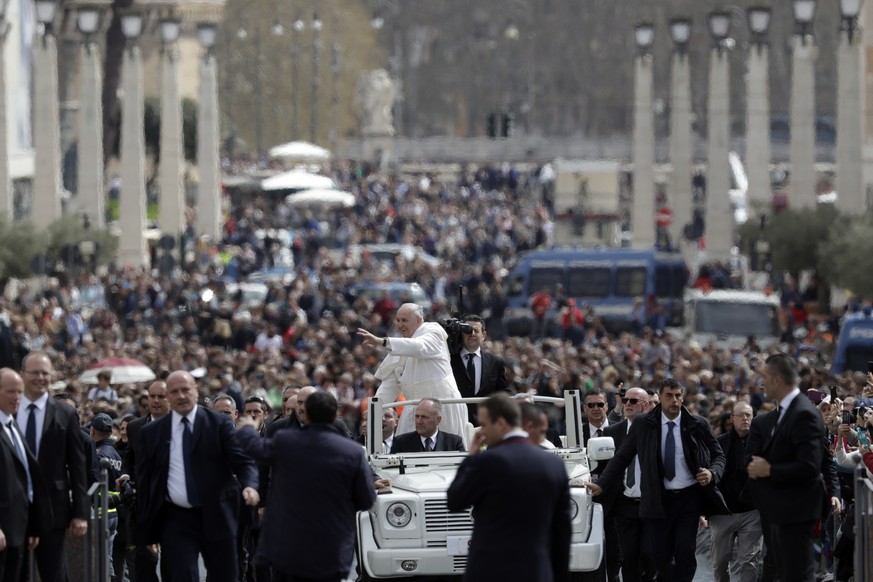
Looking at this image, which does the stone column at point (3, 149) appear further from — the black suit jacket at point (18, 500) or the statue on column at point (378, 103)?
the statue on column at point (378, 103)

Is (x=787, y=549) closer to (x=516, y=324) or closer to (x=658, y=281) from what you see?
(x=516, y=324)

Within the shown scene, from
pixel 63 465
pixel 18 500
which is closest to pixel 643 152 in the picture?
pixel 63 465

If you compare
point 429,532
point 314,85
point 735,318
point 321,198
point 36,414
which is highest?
point 314,85

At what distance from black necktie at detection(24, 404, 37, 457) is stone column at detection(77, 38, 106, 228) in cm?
3712

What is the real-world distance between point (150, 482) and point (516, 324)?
29.3m

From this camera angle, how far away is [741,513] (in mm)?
18312

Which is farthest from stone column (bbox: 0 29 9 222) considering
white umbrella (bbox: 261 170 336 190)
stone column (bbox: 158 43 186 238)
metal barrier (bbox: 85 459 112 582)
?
metal barrier (bbox: 85 459 112 582)

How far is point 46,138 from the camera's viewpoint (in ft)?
169

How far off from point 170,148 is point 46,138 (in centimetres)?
610

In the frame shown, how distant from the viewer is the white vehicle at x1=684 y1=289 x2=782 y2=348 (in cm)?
3941

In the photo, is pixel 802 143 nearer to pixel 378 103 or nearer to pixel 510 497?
pixel 510 497

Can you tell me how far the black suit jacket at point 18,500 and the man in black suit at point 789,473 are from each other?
12.4ft

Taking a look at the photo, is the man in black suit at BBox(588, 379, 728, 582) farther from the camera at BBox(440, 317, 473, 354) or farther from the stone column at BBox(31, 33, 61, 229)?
the stone column at BBox(31, 33, 61, 229)

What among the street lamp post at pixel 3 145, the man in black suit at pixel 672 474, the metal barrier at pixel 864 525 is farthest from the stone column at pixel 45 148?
the metal barrier at pixel 864 525
